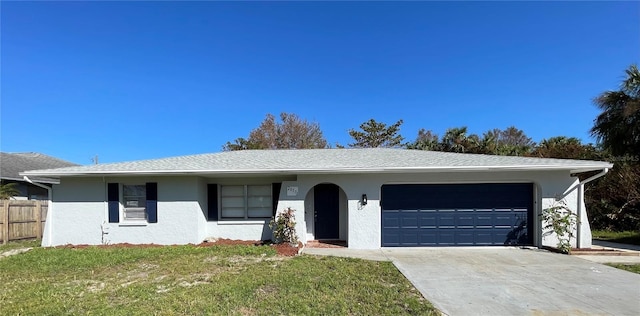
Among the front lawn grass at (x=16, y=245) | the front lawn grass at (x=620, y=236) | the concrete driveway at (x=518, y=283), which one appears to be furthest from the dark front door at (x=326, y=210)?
the front lawn grass at (x=620, y=236)

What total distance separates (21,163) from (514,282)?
2589 centimetres

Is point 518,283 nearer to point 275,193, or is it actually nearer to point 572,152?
point 275,193

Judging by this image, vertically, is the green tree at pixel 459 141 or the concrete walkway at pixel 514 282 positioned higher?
the green tree at pixel 459 141

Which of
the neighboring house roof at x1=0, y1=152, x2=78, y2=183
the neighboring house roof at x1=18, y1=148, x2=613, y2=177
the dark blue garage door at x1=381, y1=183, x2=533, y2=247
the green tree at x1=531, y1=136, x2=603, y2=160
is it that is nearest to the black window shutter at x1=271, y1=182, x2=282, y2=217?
the neighboring house roof at x1=18, y1=148, x2=613, y2=177

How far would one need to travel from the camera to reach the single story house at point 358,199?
10.4 meters

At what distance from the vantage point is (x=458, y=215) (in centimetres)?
1083

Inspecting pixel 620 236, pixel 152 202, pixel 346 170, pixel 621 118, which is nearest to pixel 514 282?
pixel 346 170

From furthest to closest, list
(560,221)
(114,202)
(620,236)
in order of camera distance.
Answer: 1. (620,236)
2. (114,202)
3. (560,221)

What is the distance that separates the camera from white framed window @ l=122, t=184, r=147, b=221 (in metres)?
11.5

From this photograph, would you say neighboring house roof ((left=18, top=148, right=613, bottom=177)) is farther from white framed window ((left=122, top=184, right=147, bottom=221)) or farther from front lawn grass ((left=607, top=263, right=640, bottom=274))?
front lawn grass ((left=607, top=263, right=640, bottom=274))

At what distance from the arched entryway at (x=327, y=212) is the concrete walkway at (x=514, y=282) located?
2200 millimetres

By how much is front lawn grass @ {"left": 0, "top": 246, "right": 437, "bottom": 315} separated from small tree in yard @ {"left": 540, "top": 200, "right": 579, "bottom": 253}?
17.7ft

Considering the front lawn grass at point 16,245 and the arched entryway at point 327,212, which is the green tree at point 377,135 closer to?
the arched entryway at point 327,212

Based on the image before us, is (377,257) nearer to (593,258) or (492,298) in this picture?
(492,298)
